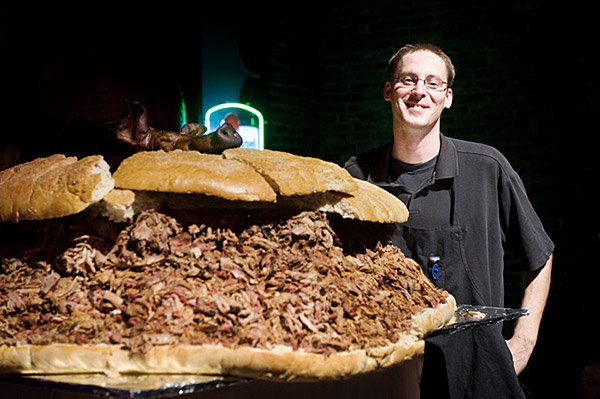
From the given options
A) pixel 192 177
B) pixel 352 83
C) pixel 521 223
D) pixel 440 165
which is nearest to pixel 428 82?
pixel 440 165

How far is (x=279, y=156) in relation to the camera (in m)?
2.05

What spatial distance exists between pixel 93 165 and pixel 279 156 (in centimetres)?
62

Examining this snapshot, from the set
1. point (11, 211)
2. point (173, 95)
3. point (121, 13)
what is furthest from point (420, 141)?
point (121, 13)

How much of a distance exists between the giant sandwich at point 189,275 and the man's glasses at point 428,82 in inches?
42.7

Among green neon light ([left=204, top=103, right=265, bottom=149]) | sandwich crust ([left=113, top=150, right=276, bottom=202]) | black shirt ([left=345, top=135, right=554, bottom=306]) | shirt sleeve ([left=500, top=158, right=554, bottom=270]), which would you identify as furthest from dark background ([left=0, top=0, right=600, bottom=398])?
shirt sleeve ([left=500, top=158, right=554, bottom=270])

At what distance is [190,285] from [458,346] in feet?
5.21

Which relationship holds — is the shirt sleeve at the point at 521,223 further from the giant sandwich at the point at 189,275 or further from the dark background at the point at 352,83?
the dark background at the point at 352,83

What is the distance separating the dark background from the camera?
3.32 m

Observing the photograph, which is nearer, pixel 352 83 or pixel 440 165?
pixel 440 165

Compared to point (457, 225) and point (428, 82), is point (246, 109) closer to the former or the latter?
point (428, 82)

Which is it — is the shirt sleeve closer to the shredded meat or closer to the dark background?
the shredded meat

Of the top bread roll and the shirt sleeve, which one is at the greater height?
the top bread roll

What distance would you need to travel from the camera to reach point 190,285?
1.68 meters

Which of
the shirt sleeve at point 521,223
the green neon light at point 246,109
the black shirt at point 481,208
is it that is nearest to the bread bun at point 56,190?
the black shirt at point 481,208
